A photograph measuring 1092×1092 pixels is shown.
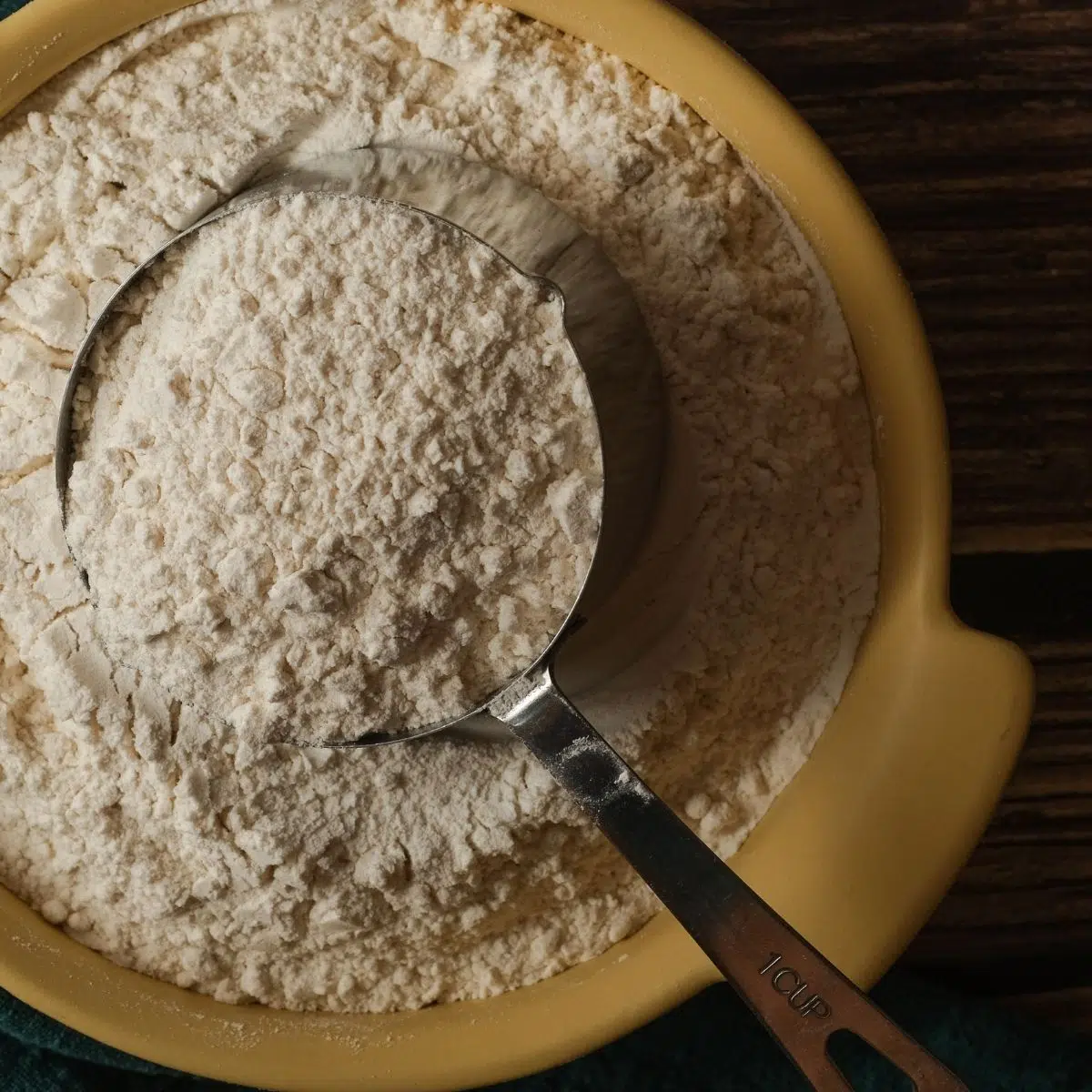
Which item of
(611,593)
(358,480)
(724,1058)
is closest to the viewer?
(358,480)

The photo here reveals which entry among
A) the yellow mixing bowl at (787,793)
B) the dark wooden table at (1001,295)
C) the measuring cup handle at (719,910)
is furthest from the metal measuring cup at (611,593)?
the dark wooden table at (1001,295)

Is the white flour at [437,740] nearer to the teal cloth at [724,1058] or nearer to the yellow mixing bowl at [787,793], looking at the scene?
the yellow mixing bowl at [787,793]

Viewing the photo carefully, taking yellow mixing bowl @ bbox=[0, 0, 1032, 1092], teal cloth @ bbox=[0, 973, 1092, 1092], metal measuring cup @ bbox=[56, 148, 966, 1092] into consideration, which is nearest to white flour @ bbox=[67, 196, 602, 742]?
metal measuring cup @ bbox=[56, 148, 966, 1092]

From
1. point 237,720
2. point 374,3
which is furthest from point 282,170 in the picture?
point 237,720

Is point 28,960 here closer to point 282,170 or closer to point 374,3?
point 282,170

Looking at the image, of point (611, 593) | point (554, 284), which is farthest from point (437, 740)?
point (554, 284)

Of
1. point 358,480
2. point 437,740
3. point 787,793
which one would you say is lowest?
point 787,793

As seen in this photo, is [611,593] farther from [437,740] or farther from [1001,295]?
[1001,295]

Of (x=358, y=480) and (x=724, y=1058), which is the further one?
(x=724, y=1058)
